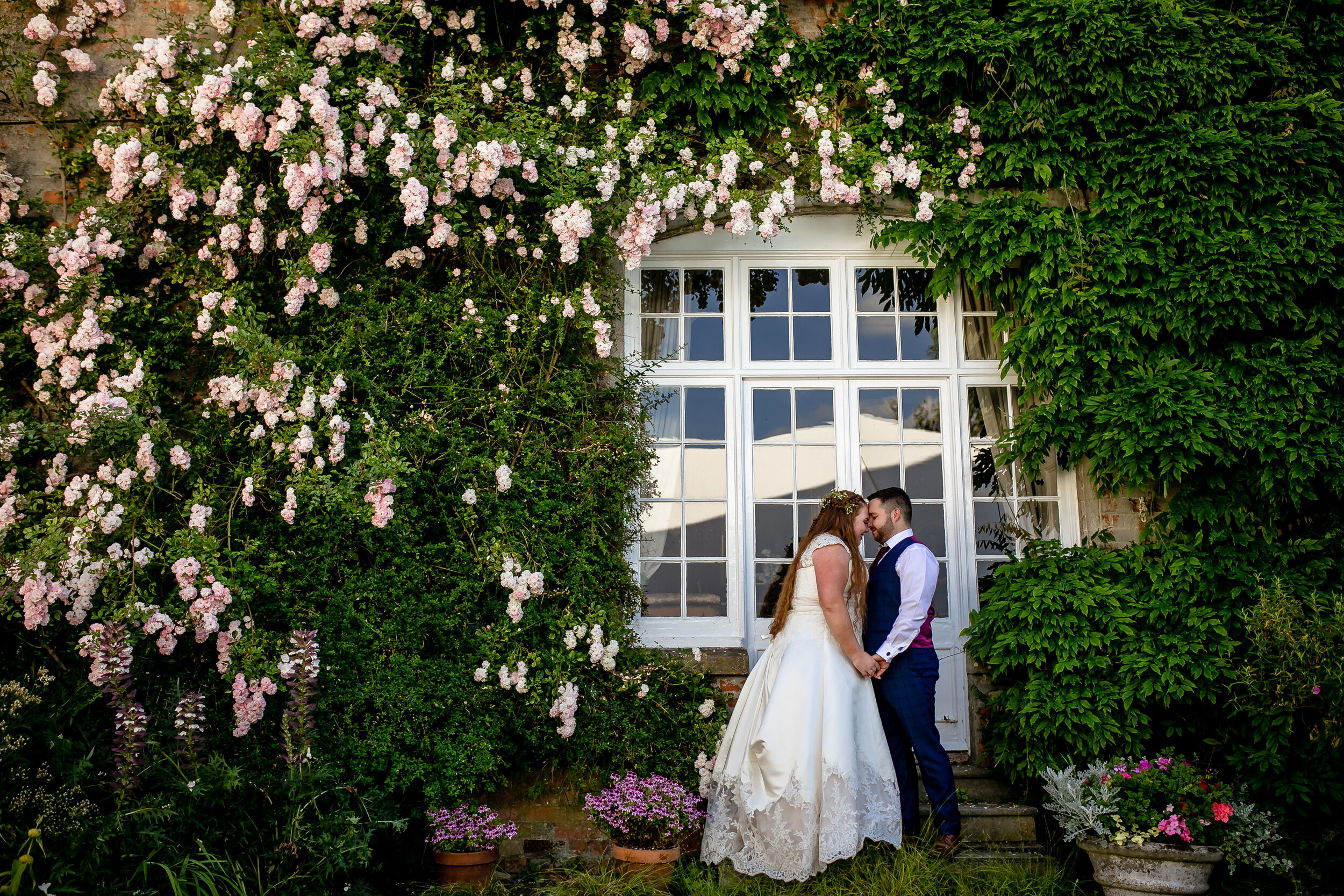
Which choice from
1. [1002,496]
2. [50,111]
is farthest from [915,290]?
[50,111]

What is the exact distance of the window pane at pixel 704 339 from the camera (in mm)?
5695

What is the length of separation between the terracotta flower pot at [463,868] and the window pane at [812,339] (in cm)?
326

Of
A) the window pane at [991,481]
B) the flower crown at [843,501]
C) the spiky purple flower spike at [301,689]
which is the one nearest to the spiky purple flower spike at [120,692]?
the spiky purple flower spike at [301,689]

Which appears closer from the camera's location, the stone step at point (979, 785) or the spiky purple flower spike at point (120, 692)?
the spiky purple flower spike at point (120, 692)

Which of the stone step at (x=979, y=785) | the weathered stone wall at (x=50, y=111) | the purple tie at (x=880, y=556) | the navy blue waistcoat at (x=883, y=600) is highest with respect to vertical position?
the weathered stone wall at (x=50, y=111)

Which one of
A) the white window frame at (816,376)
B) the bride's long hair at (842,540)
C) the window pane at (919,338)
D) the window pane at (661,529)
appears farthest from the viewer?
the window pane at (919,338)

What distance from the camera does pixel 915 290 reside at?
5777 millimetres

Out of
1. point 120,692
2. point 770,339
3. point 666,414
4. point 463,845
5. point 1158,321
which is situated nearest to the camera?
point 120,692

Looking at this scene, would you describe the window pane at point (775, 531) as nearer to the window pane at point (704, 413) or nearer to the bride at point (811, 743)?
the window pane at point (704, 413)

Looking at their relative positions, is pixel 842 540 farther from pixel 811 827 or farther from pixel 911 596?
pixel 811 827

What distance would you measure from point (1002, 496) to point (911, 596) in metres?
1.36

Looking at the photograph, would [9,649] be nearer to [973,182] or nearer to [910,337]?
[910,337]

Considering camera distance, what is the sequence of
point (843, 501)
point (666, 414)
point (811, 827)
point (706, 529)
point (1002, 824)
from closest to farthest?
point (811, 827) → point (1002, 824) → point (843, 501) → point (706, 529) → point (666, 414)

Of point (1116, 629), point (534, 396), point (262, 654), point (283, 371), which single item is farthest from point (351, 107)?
point (1116, 629)
